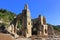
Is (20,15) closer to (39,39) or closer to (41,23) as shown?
(41,23)

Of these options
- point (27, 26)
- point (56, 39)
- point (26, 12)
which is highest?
point (26, 12)

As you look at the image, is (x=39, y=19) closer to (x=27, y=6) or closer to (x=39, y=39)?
(x=27, y=6)

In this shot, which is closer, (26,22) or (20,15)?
(26,22)

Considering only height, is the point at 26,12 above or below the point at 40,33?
above

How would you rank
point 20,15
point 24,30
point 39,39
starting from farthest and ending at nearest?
point 20,15
point 24,30
point 39,39

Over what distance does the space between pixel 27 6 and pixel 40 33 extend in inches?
275

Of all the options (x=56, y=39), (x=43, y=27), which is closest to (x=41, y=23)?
(x=43, y=27)

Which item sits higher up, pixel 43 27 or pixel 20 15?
pixel 20 15

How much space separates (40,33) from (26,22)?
13.2 feet

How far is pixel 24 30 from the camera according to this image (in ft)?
144

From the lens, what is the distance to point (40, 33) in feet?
146

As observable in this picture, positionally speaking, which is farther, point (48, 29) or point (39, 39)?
point (48, 29)

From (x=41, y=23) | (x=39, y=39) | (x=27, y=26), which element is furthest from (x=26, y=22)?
(x=39, y=39)

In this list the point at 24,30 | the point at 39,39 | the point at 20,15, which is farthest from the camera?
the point at 20,15
